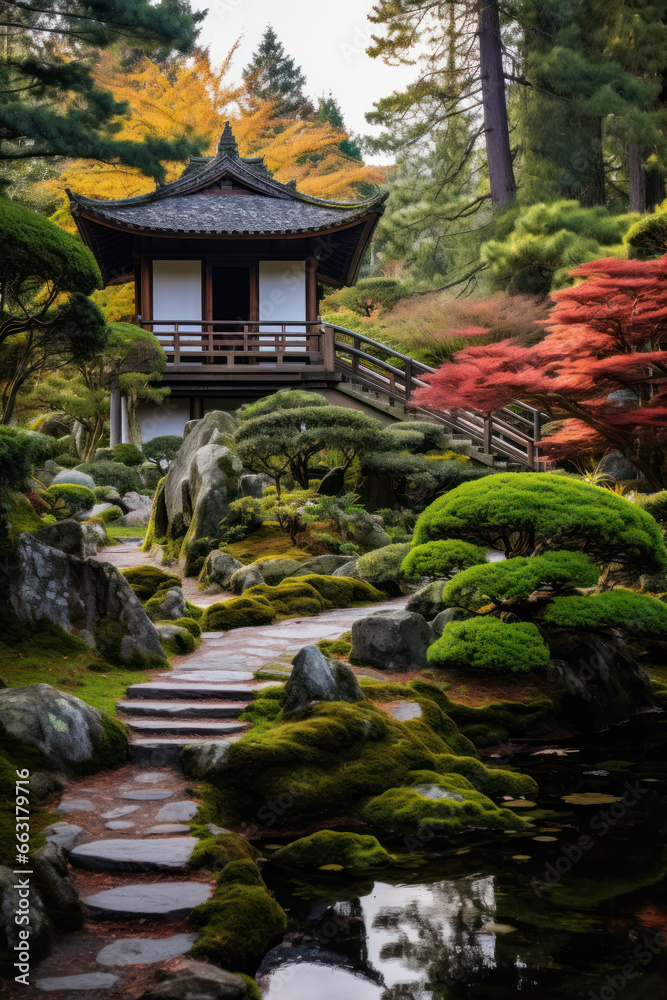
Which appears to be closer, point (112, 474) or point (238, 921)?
point (238, 921)

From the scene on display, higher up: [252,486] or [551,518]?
[551,518]

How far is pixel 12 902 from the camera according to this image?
10.4 feet

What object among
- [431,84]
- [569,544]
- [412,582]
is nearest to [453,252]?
[431,84]

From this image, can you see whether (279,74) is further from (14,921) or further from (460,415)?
(14,921)

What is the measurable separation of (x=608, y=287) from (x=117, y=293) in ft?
61.1

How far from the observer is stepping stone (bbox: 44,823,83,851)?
3.91 metres

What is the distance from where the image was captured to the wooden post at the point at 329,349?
1906cm

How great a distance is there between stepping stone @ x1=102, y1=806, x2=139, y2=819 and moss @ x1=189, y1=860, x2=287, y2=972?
84cm

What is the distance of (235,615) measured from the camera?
889 cm

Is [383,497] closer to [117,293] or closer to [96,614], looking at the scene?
[96,614]

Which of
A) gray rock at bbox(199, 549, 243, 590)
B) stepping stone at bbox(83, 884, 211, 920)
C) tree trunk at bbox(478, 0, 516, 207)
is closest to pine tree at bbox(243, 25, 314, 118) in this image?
tree trunk at bbox(478, 0, 516, 207)

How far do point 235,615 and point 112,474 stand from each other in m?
10.3

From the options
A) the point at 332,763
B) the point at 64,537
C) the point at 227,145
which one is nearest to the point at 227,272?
the point at 227,145

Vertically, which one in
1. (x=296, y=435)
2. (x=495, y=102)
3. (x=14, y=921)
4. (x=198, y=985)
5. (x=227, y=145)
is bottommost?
(x=198, y=985)
